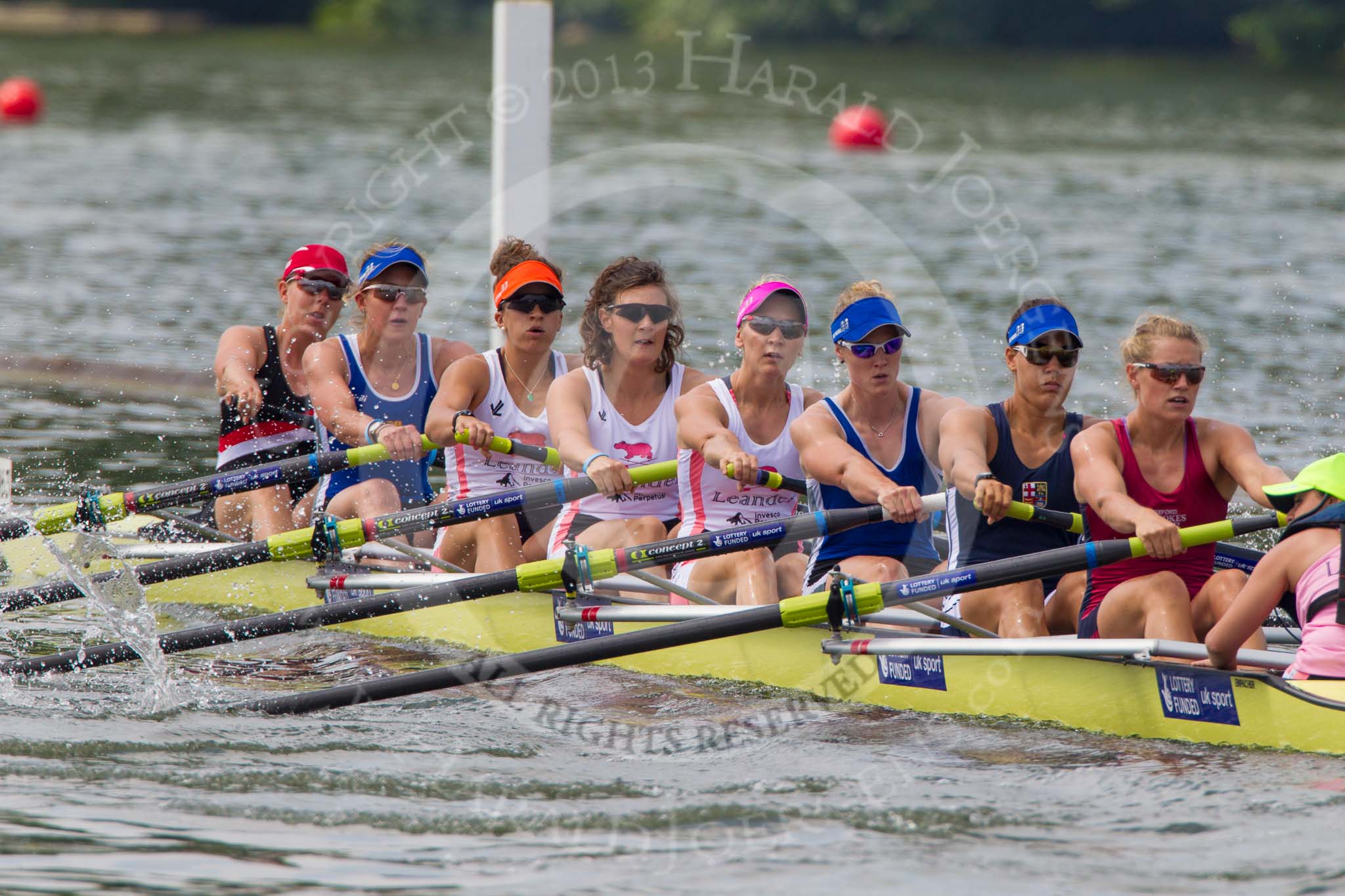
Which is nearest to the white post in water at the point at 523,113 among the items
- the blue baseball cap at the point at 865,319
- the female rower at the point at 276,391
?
the female rower at the point at 276,391

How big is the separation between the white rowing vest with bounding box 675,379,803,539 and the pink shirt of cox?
1.97 m

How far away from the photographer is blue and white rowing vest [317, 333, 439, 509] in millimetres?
7203

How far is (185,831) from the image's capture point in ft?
14.7

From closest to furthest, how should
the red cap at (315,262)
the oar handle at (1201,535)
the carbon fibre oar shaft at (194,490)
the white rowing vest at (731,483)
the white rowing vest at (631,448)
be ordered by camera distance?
the oar handle at (1201,535) < the white rowing vest at (731,483) < the white rowing vest at (631,448) < the carbon fibre oar shaft at (194,490) < the red cap at (315,262)

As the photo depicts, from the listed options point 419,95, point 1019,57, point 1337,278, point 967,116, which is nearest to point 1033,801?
point 1337,278

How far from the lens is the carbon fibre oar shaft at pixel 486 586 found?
5.64 m

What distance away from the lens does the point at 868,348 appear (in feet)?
18.8

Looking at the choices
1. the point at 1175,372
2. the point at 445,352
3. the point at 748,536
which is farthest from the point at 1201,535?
the point at 445,352

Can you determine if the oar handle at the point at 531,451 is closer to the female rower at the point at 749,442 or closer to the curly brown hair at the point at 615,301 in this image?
the curly brown hair at the point at 615,301

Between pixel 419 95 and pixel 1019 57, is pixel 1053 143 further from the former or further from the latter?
pixel 1019 57

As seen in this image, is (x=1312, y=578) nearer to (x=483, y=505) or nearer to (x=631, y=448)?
(x=631, y=448)

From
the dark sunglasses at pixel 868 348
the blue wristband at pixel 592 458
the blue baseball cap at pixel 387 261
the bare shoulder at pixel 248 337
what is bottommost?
the blue wristband at pixel 592 458

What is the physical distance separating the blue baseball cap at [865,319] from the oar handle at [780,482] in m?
0.57

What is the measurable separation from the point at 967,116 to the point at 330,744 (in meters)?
25.5
